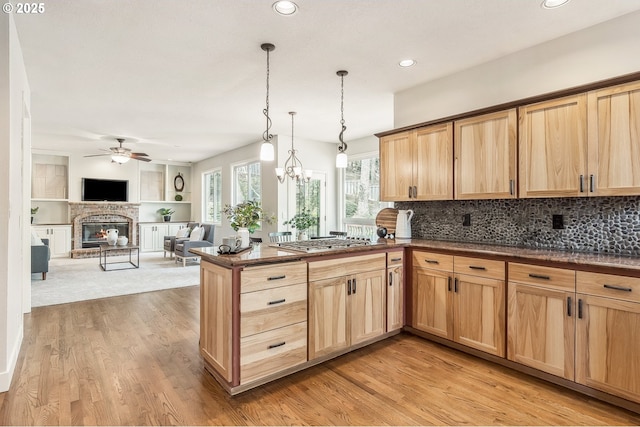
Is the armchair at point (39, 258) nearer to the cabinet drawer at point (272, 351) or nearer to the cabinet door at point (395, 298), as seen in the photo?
the cabinet drawer at point (272, 351)

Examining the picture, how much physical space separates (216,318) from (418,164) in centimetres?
253

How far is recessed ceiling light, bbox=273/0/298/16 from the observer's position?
2.36 meters

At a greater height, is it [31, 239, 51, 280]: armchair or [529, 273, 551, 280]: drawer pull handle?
[529, 273, 551, 280]: drawer pull handle

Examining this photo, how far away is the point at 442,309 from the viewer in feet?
10.1

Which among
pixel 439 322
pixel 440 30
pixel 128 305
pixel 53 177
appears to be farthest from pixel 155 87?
pixel 53 177

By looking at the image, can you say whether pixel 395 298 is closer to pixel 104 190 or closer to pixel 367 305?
pixel 367 305

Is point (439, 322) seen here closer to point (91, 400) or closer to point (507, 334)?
point (507, 334)

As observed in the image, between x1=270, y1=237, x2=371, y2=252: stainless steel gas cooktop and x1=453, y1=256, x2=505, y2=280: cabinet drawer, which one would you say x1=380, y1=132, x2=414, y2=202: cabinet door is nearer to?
x1=270, y1=237, x2=371, y2=252: stainless steel gas cooktop

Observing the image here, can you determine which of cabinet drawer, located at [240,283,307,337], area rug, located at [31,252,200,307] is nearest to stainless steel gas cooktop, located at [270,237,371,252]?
cabinet drawer, located at [240,283,307,337]

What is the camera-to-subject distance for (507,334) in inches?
104

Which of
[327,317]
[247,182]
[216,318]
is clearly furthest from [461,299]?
[247,182]

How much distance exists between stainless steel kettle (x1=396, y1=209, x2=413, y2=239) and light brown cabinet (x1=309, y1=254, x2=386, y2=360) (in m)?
0.69

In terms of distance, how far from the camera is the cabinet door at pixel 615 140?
227cm

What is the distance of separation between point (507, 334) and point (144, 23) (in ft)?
12.5
